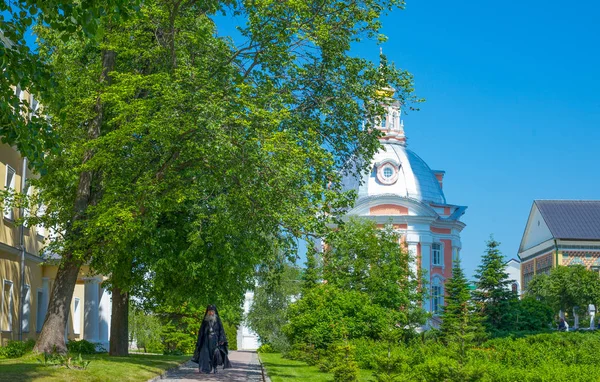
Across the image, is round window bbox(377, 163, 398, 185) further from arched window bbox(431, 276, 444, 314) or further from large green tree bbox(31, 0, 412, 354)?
large green tree bbox(31, 0, 412, 354)

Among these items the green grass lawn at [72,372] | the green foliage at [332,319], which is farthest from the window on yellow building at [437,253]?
the green grass lawn at [72,372]

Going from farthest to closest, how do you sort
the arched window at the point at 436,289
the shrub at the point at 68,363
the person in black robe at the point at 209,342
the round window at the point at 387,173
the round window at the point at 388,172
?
the round window at the point at 388,172 → the round window at the point at 387,173 → the arched window at the point at 436,289 → the person in black robe at the point at 209,342 → the shrub at the point at 68,363

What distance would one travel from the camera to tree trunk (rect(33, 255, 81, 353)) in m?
23.4

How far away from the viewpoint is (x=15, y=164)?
29.9 meters

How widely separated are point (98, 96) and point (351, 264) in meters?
30.2

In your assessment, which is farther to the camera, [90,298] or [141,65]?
[90,298]

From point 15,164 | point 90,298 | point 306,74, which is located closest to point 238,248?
point 306,74

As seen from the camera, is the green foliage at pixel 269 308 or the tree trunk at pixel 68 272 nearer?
the tree trunk at pixel 68 272

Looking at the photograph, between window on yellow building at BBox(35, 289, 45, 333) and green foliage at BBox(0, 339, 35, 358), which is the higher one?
window on yellow building at BBox(35, 289, 45, 333)

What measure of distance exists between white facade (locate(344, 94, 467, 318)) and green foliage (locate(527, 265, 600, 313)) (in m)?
15.2

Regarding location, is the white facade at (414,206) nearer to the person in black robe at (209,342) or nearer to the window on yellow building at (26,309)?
the window on yellow building at (26,309)

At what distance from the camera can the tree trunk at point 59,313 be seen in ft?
76.7

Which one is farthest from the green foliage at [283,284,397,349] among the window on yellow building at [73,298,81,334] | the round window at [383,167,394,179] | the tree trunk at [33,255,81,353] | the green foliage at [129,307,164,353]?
the round window at [383,167,394,179]

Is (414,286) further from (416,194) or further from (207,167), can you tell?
(416,194)
